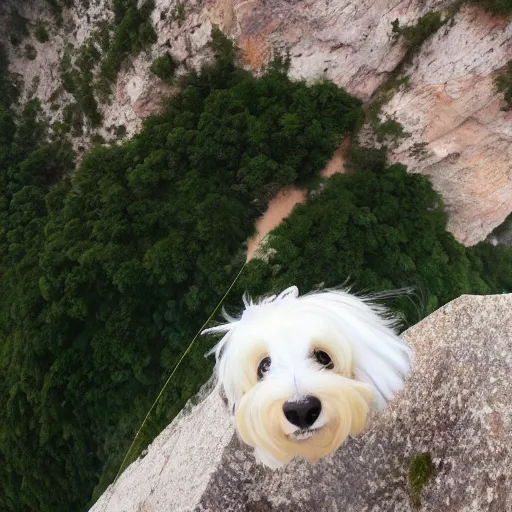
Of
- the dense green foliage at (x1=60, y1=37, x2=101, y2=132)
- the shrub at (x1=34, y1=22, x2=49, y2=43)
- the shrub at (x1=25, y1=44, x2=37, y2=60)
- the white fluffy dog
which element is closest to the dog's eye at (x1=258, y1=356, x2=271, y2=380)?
the white fluffy dog

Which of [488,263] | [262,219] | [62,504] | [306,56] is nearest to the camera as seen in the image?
[488,263]

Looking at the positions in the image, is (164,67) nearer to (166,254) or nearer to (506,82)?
(166,254)

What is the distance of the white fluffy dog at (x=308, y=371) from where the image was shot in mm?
1524

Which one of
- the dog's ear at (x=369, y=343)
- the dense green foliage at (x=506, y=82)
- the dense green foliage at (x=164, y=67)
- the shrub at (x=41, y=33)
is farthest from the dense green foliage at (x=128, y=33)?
the dog's ear at (x=369, y=343)

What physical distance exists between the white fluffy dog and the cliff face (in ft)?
19.0

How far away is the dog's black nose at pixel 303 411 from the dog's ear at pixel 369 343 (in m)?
0.23

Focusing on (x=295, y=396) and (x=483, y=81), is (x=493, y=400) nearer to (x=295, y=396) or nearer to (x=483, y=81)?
(x=295, y=396)

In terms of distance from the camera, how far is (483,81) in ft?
24.5

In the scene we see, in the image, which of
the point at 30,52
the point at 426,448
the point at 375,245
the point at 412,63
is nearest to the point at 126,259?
the point at 375,245

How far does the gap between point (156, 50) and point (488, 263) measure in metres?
7.93

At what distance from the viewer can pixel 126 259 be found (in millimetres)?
6848

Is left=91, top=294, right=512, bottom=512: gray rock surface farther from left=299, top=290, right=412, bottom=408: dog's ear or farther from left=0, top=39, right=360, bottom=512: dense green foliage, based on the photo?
left=0, top=39, right=360, bottom=512: dense green foliage

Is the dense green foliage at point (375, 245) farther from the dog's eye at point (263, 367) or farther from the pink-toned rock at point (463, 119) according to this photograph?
the dog's eye at point (263, 367)

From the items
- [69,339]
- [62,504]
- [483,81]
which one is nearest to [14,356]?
[69,339]
